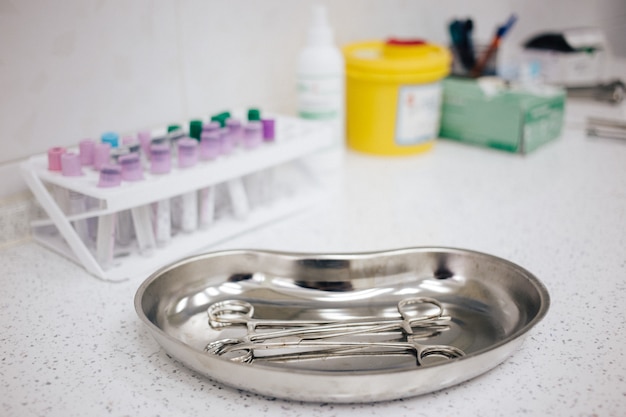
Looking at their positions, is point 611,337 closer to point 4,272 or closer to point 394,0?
point 4,272

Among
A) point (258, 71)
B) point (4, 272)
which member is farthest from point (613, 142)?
point (4, 272)

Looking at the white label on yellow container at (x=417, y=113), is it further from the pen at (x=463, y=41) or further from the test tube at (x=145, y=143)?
the test tube at (x=145, y=143)

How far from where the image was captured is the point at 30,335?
0.56 metres

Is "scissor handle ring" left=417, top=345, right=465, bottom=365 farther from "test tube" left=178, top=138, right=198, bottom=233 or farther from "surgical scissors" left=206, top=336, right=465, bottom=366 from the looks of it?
"test tube" left=178, top=138, right=198, bottom=233

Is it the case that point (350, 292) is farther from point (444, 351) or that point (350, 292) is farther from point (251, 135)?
point (251, 135)

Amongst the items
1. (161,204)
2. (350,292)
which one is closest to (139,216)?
(161,204)

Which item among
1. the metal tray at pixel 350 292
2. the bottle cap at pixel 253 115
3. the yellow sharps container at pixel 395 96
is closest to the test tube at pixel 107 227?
the metal tray at pixel 350 292

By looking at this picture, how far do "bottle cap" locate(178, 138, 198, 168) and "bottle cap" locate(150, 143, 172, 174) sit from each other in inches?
0.6

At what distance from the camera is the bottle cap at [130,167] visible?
649mm

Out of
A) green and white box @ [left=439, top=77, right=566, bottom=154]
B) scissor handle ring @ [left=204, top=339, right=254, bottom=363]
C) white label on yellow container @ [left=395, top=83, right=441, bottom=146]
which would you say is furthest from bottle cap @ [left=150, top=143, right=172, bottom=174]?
green and white box @ [left=439, top=77, right=566, bottom=154]

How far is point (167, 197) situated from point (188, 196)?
0.17 feet

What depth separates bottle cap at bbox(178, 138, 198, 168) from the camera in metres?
0.70

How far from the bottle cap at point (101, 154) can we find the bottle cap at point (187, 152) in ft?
0.25

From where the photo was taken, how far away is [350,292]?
636 millimetres
